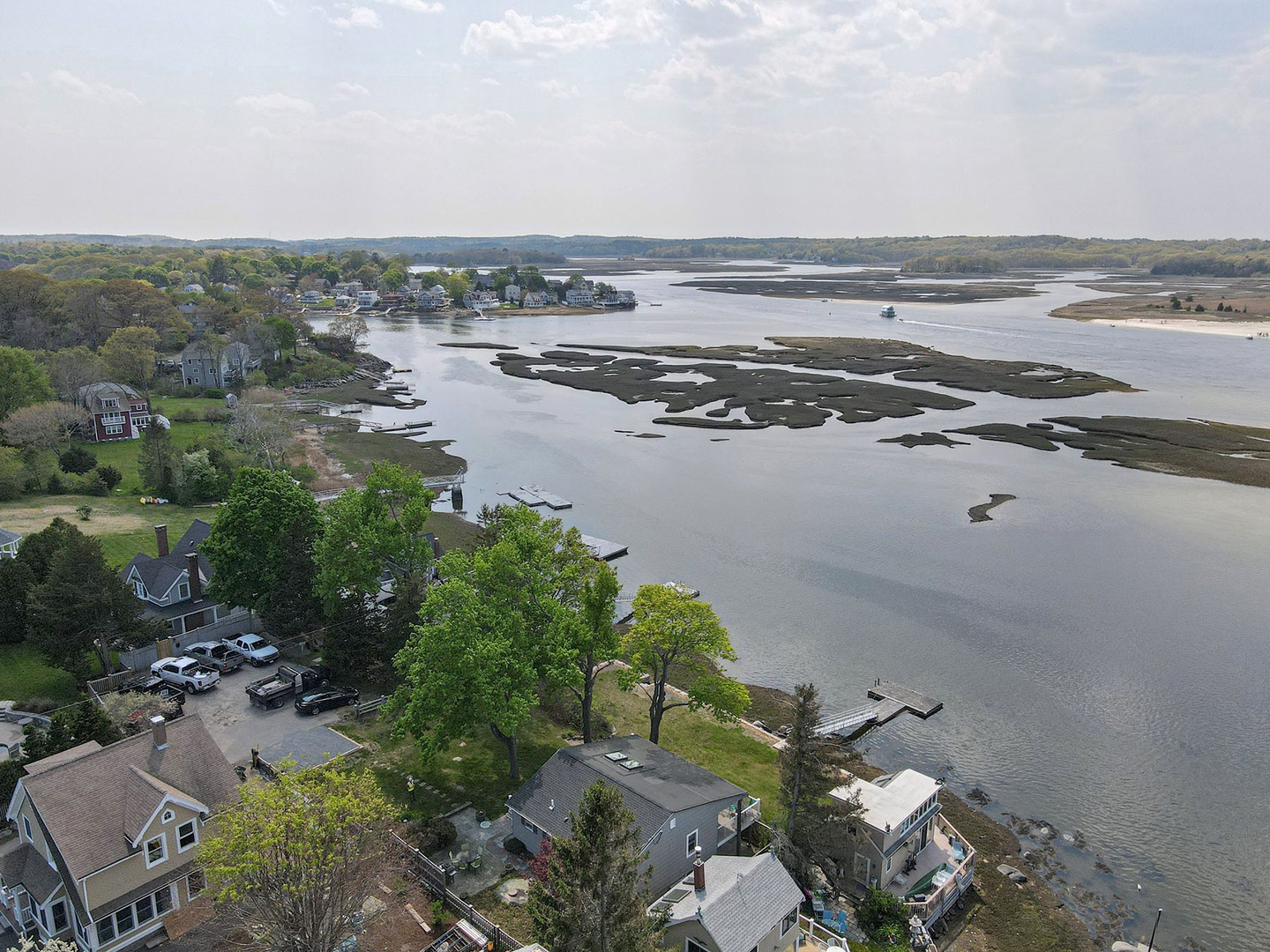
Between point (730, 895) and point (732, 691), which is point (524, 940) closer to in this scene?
point (730, 895)

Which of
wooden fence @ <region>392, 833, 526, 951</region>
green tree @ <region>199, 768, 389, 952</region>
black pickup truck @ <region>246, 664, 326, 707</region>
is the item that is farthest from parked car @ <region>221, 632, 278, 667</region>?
green tree @ <region>199, 768, 389, 952</region>

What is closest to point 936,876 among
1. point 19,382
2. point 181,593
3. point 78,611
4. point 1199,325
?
point 78,611

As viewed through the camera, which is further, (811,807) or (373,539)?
(373,539)

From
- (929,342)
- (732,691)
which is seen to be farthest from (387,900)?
(929,342)

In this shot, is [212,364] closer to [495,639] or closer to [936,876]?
[495,639]

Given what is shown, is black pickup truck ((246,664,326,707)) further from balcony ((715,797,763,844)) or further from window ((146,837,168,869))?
balcony ((715,797,763,844))
